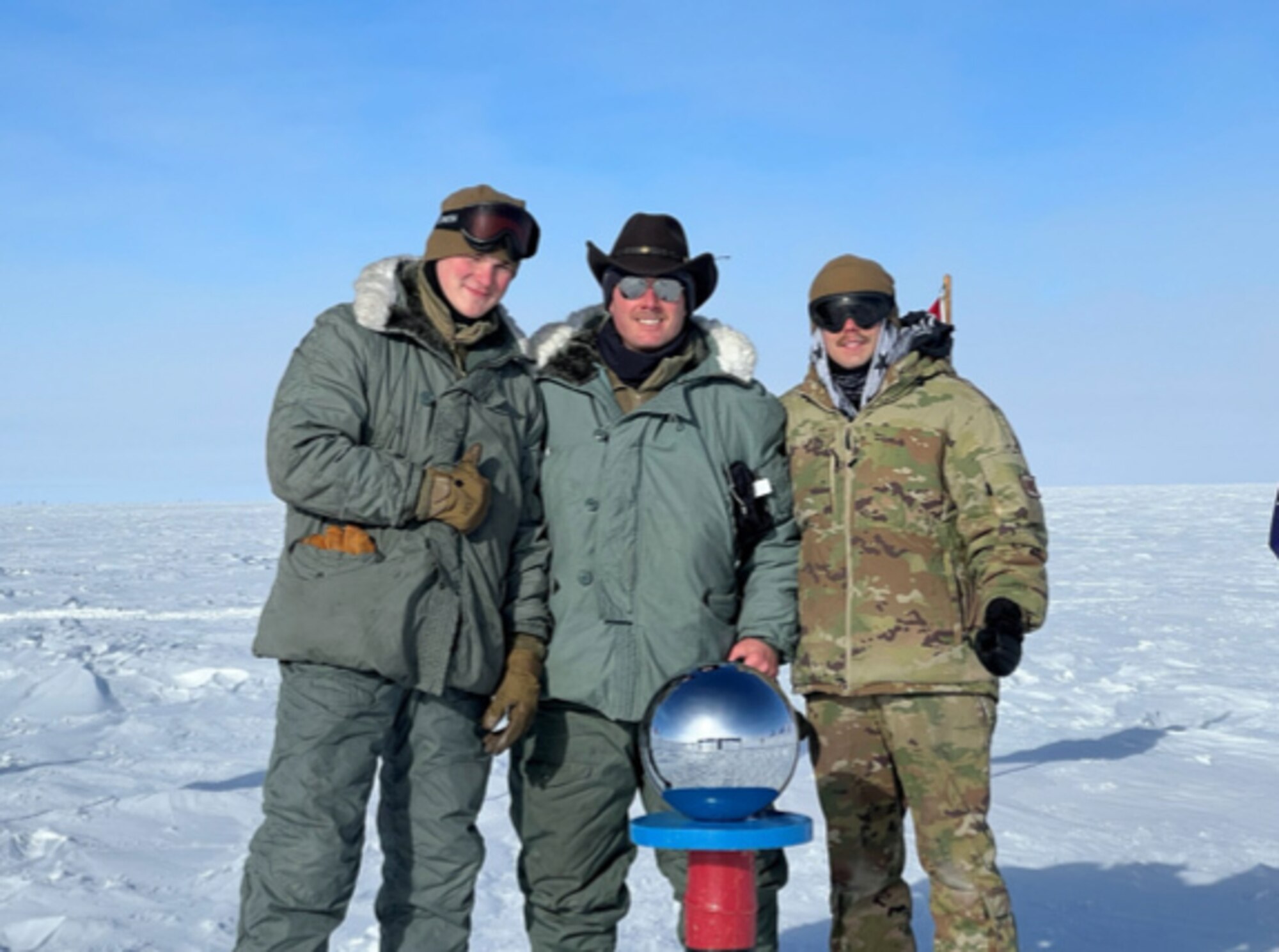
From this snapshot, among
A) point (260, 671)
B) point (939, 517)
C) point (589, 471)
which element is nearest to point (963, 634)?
point (939, 517)

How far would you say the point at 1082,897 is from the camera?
469cm

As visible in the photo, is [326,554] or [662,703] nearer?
[662,703]

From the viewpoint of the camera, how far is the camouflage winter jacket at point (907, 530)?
2.95 m

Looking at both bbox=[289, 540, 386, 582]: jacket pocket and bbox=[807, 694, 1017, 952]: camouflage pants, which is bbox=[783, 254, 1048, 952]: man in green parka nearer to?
bbox=[807, 694, 1017, 952]: camouflage pants

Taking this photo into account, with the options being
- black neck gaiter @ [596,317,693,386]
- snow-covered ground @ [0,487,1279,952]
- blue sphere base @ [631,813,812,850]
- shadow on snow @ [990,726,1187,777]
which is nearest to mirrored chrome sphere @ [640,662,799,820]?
blue sphere base @ [631,813,812,850]

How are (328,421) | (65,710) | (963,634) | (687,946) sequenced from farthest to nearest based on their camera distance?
(65,710)
(963,634)
(328,421)
(687,946)

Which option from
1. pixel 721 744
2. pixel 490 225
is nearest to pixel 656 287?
pixel 490 225

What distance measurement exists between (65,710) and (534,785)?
5.88 meters

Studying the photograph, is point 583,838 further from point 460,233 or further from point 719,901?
point 460,233

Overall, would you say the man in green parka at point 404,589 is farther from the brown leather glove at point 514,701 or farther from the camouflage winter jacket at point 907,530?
the camouflage winter jacket at point 907,530

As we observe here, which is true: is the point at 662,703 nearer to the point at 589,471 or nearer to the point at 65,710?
the point at 589,471

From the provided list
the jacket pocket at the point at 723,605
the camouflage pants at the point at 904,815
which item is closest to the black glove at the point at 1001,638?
the camouflage pants at the point at 904,815

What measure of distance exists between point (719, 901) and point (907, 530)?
1.30 metres

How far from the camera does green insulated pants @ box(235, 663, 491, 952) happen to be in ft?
8.86
